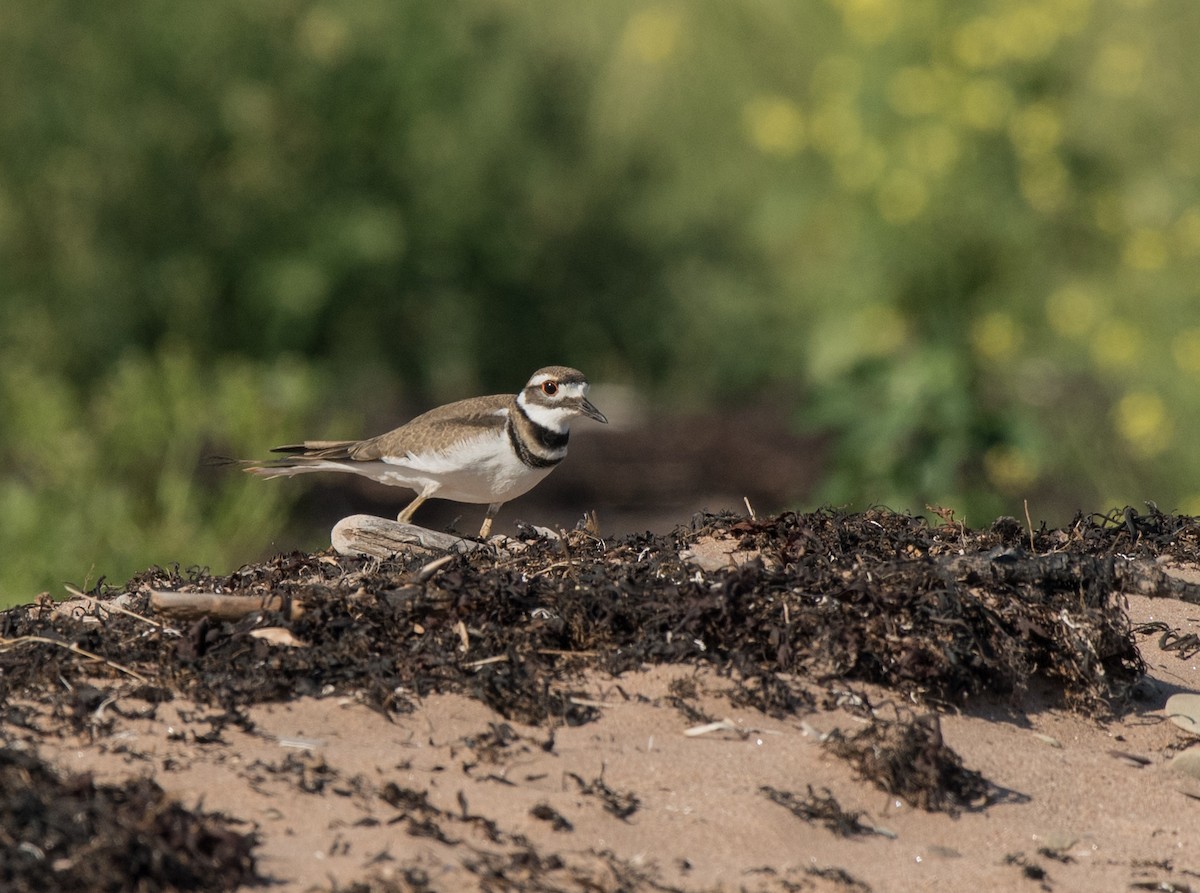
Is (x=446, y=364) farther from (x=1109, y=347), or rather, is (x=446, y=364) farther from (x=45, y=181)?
(x=1109, y=347)

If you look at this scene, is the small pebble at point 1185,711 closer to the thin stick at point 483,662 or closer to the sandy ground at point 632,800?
the sandy ground at point 632,800

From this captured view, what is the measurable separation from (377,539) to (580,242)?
11.0 metres

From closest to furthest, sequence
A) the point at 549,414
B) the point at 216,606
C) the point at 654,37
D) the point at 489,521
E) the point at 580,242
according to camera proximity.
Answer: the point at 216,606, the point at 489,521, the point at 549,414, the point at 580,242, the point at 654,37

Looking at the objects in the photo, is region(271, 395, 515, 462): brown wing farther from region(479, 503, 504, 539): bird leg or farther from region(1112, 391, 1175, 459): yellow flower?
region(1112, 391, 1175, 459): yellow flower

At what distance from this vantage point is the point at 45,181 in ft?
44.2

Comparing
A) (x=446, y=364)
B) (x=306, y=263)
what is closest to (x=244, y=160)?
(x=306, y=263)

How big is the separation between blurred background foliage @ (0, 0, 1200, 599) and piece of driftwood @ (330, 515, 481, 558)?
369 cm

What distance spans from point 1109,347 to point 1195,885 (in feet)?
30.0

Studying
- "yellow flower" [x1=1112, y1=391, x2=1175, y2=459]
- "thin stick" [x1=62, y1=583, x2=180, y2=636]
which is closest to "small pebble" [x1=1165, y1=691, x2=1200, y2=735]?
"thin stick" [x1=62, y1=583, x2=180, y2=636]

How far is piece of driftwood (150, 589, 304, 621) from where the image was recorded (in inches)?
167

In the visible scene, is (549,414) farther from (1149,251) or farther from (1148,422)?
(1149,251)

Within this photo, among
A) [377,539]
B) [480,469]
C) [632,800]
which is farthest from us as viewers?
[480,469]

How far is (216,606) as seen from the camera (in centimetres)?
427

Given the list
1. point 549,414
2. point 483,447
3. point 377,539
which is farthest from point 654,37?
point 377,539
